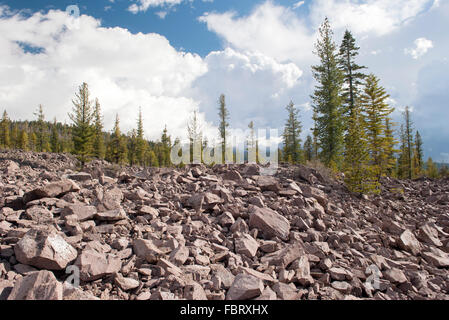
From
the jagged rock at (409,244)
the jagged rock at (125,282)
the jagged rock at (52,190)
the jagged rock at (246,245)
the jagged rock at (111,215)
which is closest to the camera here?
the jagged rock at (125,282)

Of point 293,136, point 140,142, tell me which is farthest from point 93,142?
point 293,136

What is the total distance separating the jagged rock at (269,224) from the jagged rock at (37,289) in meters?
4.32

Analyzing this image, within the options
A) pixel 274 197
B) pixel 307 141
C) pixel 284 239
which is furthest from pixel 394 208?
pixel 307 141

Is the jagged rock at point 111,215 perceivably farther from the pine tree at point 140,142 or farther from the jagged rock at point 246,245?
the pine tree at point 140,142

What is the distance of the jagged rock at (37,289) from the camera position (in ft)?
10.2

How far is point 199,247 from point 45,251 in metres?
2.71

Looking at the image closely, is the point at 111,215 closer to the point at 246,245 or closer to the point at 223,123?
the point at 246,245

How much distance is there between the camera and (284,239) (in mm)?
5953

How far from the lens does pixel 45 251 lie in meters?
3.77

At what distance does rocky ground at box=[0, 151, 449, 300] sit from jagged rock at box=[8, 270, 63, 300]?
0.5 inches

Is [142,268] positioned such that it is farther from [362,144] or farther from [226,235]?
[362,144]

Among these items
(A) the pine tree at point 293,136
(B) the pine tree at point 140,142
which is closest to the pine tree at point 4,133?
(B) the pine tree at point 140,142

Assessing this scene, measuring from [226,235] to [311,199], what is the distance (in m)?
4.32

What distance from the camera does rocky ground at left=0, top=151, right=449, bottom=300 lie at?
3.75 m
